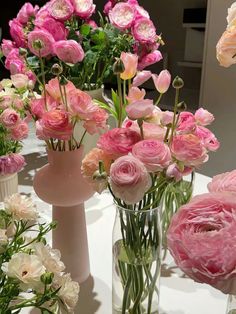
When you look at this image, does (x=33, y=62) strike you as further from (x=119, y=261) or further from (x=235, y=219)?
(x=235, y=219)

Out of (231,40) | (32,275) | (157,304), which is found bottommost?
(157,304)

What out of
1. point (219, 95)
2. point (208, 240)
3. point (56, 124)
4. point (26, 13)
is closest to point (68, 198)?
point (56, 124)

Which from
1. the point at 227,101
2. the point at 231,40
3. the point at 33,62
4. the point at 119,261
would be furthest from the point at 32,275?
the point at 227,101

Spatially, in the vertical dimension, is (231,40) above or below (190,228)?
above

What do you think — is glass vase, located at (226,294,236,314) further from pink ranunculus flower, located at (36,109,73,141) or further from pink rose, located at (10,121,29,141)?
pink rose, located at (10,121,29,141)

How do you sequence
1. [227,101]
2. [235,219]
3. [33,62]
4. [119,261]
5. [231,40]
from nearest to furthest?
1. [235,219]
2. [231,40]
3. [119,261]
4. [33,62]
5. [227,101]

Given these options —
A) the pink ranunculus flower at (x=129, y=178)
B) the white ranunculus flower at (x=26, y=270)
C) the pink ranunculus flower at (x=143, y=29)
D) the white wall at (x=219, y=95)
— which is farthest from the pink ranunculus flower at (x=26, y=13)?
the white wall at (x=219, y=95)

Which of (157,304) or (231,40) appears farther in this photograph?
(157,304)

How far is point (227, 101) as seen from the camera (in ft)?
7.04

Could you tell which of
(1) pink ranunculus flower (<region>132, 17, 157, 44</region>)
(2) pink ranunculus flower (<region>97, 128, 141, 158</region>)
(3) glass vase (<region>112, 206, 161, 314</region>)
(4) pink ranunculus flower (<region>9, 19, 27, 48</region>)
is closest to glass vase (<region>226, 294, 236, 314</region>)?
(3) glass vase (<region>112, 206, 161, 314</region>)

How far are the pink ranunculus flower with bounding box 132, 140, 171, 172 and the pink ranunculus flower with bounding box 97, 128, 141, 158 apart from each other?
0.06 ft

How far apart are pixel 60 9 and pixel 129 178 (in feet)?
2.27

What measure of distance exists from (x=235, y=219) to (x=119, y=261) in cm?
32

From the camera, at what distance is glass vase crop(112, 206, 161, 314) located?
63 cm
